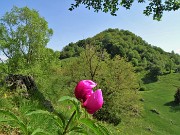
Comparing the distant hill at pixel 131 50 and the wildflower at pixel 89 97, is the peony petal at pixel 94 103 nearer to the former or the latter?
the wildflower at pixel 89 97

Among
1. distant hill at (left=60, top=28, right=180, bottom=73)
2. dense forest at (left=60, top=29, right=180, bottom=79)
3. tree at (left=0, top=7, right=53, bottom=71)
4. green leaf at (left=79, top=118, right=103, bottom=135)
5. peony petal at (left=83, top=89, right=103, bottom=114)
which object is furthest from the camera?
distant hill at (left=60, top=28, right=180, bottom=73)

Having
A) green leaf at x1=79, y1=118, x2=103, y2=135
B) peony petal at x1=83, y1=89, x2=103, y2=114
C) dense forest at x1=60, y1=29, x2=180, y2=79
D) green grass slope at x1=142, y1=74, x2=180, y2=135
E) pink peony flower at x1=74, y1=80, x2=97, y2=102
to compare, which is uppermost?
dense forest at x1=60, y1=29, x2=180, y2=79

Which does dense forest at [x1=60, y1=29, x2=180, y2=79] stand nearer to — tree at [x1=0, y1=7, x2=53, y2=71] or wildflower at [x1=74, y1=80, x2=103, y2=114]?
tree at [x1=0, y1=7, x2=53, y2=71]

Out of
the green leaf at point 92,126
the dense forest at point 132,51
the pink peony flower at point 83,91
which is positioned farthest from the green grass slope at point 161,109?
the green leaf at point 92,126

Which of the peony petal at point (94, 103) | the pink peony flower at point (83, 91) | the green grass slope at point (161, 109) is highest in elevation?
the pink peony flower at point (83, 91)

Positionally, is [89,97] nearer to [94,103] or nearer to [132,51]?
[94,103]

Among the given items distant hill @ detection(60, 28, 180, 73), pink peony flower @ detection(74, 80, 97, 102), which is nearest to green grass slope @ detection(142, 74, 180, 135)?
distant hill @ detection(60, 28, 180, 73)

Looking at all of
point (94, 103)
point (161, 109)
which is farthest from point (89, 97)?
point (161, 109)

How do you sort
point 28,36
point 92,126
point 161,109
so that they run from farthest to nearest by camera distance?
point 161,109 < point 28,36 < point 92,126

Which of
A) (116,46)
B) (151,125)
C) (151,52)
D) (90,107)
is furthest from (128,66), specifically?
(151,52)

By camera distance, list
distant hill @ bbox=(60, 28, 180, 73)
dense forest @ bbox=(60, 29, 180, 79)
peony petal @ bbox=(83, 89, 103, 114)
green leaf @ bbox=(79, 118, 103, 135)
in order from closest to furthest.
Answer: green leaf @ bbox=(79, 118, 103, 135), peony petal @ bbox=(83, 89, 103, 114), dense forest @ bbox=(60, 29, 180, 79), distant hill @ bbox=(60, 28, 180, 73)

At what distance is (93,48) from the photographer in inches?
1597

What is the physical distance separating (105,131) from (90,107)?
0.16 meters

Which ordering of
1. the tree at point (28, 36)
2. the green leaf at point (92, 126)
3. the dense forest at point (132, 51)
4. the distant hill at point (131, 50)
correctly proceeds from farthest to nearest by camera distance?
the distant hill at point (131, 50) < the dense forest at point (132, 51) < the tree at point (28, 36) < the green leaf at point (92, 126)
